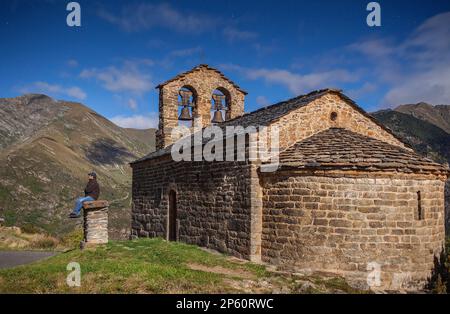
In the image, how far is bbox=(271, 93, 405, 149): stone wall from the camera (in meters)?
9.94

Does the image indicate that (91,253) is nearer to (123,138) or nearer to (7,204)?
(7,204)

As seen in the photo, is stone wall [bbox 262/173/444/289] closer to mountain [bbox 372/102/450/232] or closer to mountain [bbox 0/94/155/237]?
mountain [bbox 0/94/155/237]

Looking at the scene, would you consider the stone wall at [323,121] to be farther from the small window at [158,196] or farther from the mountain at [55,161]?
the mountain at [55,161]

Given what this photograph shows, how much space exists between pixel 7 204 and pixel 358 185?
109 ft

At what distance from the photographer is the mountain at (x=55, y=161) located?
3381cm

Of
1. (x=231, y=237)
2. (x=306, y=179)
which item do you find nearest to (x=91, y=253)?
(x=231, y=237)

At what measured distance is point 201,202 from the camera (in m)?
11.6

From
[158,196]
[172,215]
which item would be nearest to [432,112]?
[158,196]

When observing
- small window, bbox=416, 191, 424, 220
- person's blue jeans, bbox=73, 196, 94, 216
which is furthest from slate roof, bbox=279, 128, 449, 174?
person's blue jeans, bbox=73, 196, 94, 216

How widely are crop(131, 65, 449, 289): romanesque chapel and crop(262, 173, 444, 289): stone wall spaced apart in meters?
0.02

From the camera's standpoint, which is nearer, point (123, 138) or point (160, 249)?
point (160, 249)

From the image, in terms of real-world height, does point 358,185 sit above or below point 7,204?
above

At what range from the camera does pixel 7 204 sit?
32812mm

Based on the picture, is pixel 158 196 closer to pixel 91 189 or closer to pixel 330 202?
pixel 91 189
